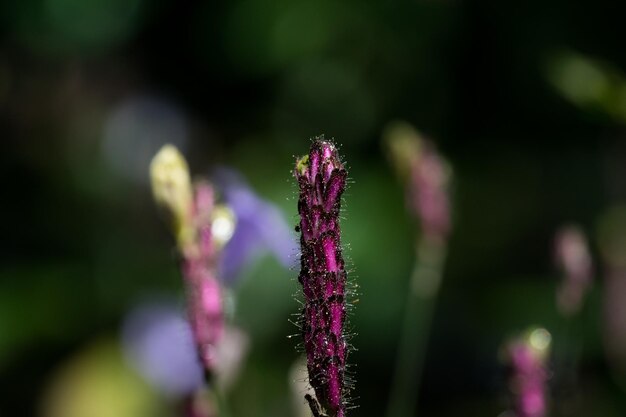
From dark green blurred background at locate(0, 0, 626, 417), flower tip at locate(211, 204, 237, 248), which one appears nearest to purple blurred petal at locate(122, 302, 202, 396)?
dark green blurred background at locate(0, 0, 626, 417)

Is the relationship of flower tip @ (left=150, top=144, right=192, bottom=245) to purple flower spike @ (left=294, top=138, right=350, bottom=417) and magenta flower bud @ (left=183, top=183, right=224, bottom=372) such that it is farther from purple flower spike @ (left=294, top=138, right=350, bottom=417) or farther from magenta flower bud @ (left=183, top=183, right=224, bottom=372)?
purple flower spike @ (left=294, top=138, right=350, bottom=417)

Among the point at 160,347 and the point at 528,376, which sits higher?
the point at 160,347

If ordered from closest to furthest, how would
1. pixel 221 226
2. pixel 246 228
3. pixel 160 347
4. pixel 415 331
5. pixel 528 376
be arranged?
pixel 528 376
pixel 221 226
pixel 246 228
pixel 160 347
pixel 415 331

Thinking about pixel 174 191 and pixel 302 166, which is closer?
pixel 302 166

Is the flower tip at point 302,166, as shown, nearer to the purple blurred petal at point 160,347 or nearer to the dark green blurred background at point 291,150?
the purple blurred petal at point 160,347

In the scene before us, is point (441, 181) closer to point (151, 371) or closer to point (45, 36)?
point (151, 371)

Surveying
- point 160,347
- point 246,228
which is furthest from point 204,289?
point 160,347

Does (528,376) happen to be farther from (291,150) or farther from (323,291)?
(291,150)
